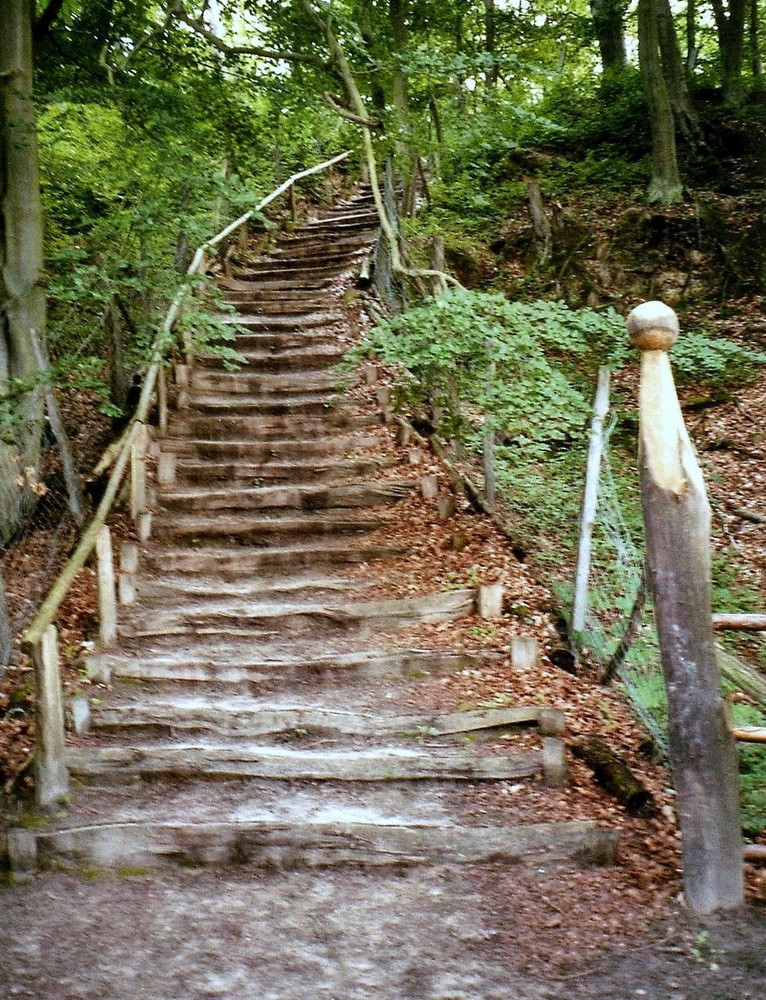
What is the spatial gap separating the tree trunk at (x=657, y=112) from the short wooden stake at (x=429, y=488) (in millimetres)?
7964

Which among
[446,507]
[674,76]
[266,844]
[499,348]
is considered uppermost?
[674,76]

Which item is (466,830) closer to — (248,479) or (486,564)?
(486,564)

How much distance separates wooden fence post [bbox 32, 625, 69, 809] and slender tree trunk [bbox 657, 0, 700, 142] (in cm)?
1480

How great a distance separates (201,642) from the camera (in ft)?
21.6

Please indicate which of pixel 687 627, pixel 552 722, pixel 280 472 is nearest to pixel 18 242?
pixel 280 472

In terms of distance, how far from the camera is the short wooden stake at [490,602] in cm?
646

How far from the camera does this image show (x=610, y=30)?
58.9 ft

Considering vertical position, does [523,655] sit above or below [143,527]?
below

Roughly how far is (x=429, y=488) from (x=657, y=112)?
8737 mm

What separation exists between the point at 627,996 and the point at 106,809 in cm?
302

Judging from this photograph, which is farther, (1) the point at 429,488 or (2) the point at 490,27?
(2) the point at 490,27

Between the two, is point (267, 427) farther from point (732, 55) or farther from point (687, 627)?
point (732, 55)

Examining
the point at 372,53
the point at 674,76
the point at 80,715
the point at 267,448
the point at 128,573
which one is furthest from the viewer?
the point at 674,76

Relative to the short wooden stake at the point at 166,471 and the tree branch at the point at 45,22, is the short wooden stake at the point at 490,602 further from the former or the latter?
the tree branch at the point at 45,22
